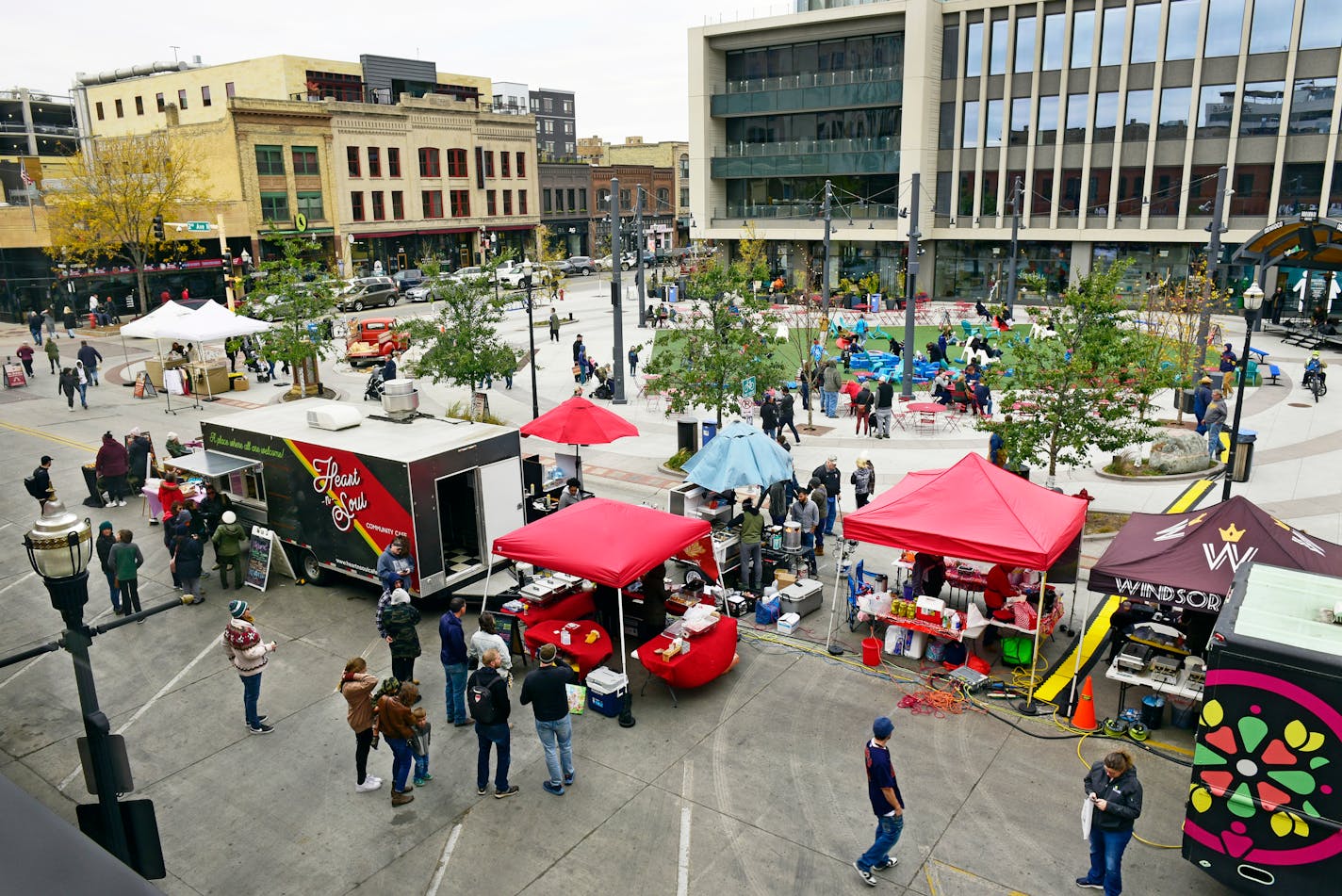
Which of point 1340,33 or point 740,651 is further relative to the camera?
point 1340,33

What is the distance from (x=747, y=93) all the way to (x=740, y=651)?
179ft

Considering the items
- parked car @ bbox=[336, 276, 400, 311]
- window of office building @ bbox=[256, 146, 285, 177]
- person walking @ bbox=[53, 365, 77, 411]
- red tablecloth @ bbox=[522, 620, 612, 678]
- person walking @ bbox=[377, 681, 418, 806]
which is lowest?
red tablecloth @ bbox=[522, 620, 612, 678]

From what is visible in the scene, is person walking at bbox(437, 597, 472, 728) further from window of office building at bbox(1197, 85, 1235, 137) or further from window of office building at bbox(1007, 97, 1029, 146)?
window of office building at bbox(1007, 97, 1029, 146)

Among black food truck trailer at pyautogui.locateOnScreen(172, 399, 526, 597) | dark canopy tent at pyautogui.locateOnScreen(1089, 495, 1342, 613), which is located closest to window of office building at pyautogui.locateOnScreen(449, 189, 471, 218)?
black food truck trailer at pyautogui.locateOnScreen(172, 399, 526, 597)

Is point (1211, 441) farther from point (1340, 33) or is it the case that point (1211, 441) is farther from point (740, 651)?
point (1340, 33)

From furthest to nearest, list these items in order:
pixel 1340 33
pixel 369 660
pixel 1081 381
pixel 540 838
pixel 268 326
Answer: pixel 1340 33, pixel 268 326, pixel 1081 381, pixel 369 660, pixel 540 838

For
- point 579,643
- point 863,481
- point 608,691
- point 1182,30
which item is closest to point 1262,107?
point 1182,30

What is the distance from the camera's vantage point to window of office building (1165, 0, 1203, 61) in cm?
4834

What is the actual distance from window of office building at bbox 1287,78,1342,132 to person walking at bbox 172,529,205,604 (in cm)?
5201

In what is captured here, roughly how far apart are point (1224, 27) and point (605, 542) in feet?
164

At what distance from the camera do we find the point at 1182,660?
494 inches

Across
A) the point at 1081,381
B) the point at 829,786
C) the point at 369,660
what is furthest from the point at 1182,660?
the point at 369,660

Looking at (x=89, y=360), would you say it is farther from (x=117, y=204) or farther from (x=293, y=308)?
(x=117, y=204)

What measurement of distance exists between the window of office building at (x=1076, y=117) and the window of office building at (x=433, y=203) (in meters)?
45.7
